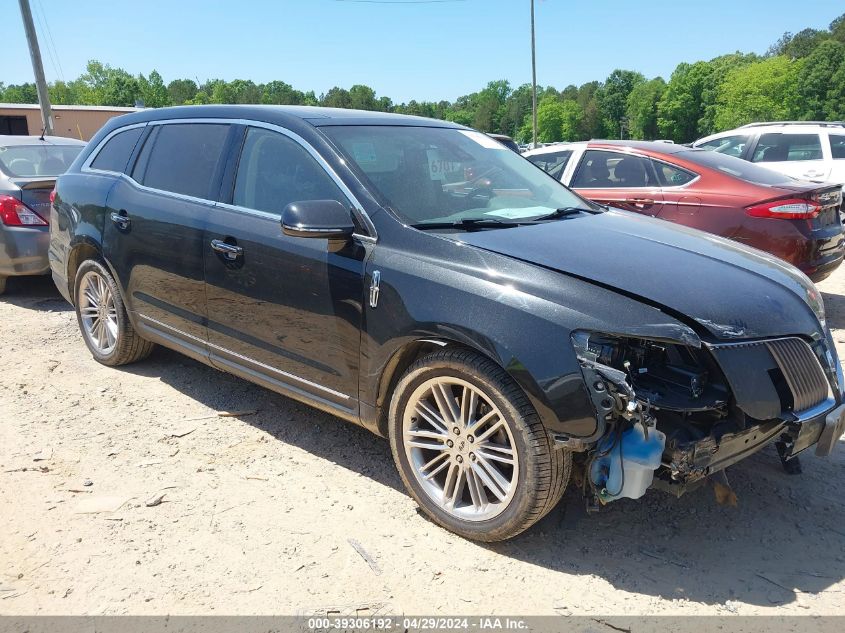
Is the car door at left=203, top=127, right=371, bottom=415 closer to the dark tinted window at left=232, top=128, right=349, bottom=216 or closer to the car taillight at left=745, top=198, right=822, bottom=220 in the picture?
the dark tinted window at left=232, top=128, right=349, bottom=216

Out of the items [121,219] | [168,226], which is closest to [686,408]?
[168,226]

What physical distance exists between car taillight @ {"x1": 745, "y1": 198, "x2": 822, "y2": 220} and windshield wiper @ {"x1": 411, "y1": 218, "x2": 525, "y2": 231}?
358 centimetres

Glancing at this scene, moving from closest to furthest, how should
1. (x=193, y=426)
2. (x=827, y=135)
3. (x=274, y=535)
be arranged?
(x=274, y=535) < (x=193, y=426) < (x=827, y=135)

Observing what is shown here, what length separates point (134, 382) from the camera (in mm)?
5023

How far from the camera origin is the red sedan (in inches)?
235

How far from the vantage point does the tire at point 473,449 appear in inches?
109

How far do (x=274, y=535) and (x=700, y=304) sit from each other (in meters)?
2.09

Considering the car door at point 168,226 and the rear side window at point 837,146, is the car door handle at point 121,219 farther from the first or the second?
the rear side window at point 837,146

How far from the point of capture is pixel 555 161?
754 cm

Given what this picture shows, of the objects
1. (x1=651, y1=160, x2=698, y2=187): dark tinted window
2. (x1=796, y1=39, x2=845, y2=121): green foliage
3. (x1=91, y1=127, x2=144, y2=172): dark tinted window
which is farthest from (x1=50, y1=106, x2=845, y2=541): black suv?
(x1=796, y1=39, x2=845, y2=121): green foliage

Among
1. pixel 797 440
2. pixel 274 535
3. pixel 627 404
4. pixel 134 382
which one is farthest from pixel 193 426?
pixel 797 440

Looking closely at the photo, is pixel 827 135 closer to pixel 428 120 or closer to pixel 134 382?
pixel 428 120

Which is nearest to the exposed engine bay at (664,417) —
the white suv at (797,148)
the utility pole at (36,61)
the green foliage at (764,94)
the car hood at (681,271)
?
the car hood at (681,271)

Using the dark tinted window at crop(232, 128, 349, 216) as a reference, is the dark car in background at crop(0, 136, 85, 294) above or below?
below
